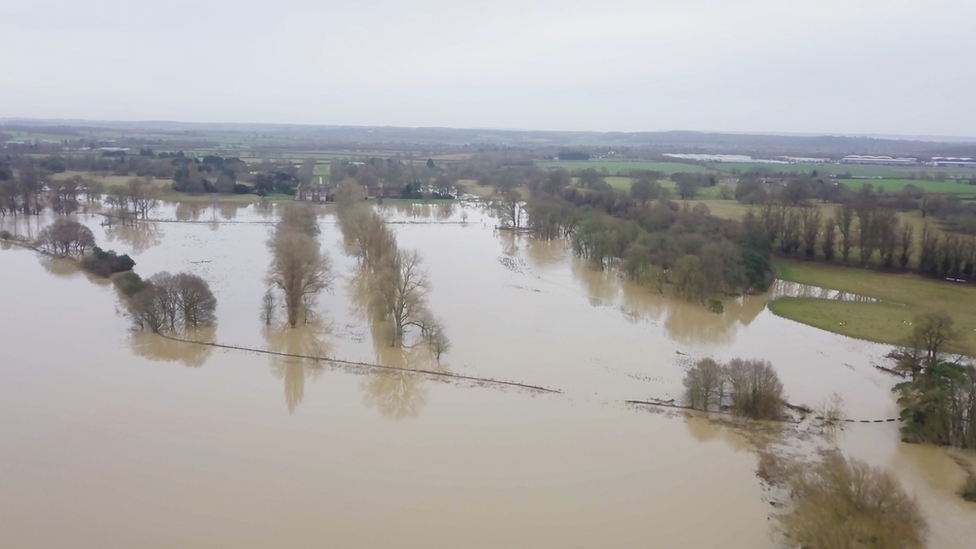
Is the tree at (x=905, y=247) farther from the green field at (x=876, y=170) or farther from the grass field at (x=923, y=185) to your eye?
the green field at (x=876, y=170)

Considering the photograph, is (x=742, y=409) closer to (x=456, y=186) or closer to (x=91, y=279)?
(x=91, y=279)

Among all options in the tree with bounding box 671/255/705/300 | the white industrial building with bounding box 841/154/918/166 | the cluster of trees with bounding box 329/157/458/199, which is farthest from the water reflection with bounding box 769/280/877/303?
the white industrial building with bounding box 841/154/918/166

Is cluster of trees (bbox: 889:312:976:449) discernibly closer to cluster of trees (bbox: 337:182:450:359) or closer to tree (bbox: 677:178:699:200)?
cluster of trees (bbox: 337:182:450:359)

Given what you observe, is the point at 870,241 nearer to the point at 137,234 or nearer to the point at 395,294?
the point at 395,294

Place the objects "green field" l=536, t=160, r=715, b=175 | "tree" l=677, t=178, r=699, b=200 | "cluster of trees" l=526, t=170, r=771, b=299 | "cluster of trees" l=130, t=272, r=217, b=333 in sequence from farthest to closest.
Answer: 1. "green field" l=536, t=160, r=715, b=175
2. "tree" l=677, t=178, r=699, b=200
3. "cluster of trees" l=526, t=170, r=771, b=299
4. "cluster of trees" l=130, t=272, r=217, b=333

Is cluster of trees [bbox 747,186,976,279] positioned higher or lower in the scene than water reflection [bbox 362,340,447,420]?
higher

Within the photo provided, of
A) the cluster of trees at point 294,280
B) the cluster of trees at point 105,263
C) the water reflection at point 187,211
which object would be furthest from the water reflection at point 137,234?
the cluster of trees at point 294,280

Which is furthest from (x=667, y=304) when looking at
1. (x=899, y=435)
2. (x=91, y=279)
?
(x=91, y=279)
